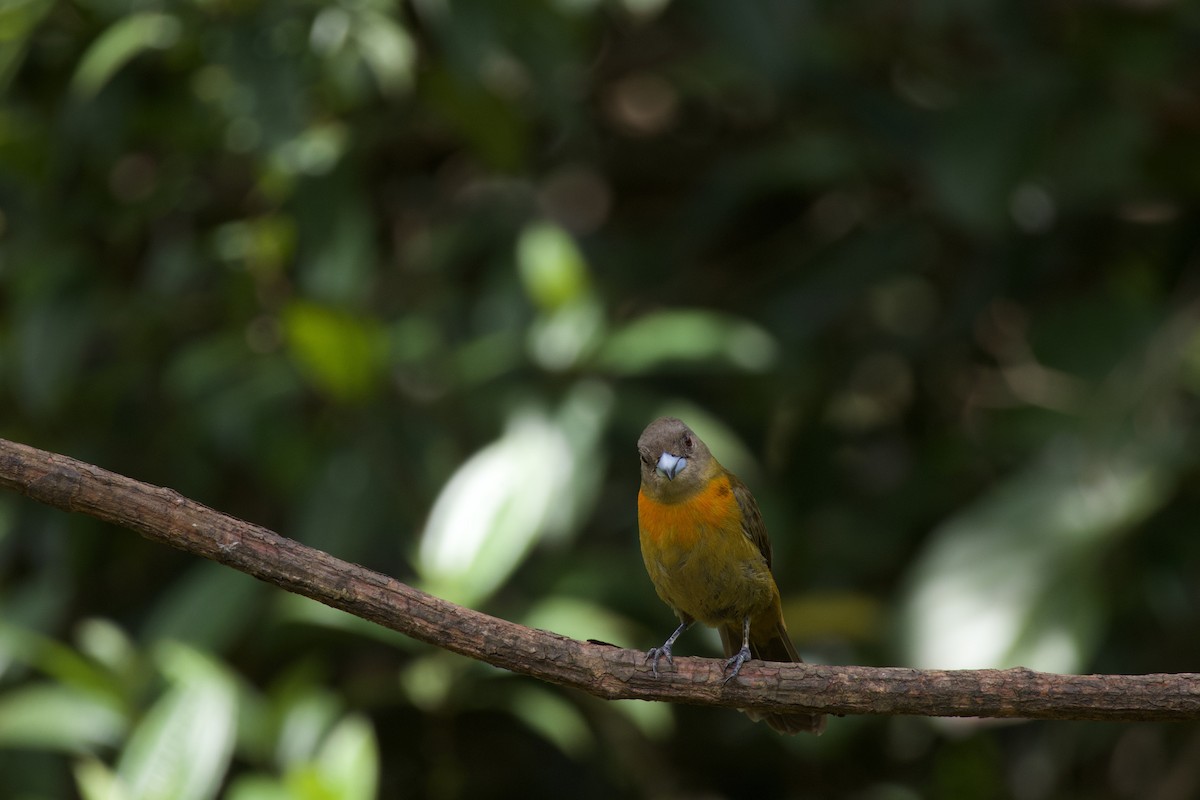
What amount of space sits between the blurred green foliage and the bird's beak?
56 centimetres

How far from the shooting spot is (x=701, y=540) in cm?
365

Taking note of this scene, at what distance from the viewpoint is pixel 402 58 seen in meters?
4.44

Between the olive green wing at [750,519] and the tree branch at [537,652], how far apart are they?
1097 mm

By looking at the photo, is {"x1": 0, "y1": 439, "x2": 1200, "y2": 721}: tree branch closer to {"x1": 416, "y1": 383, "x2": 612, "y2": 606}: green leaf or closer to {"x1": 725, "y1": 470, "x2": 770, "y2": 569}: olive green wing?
{"x1": 725, "y1": 470, "x2": 770, "y2": 569}: olive green wing

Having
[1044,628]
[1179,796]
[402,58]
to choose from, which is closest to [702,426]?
[1044,628]

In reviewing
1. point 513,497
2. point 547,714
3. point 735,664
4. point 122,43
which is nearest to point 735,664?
point 735,664

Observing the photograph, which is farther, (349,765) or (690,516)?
(690,516)

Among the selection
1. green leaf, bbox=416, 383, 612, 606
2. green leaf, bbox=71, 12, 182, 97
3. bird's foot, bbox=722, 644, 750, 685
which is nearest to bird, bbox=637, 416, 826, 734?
green leaf, bbox=416, 383, 612, 606

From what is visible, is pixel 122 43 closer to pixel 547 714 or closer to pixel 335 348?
pixel 335 348

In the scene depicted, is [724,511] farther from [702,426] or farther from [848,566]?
[848,566]

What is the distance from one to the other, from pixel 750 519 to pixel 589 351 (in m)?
1.06

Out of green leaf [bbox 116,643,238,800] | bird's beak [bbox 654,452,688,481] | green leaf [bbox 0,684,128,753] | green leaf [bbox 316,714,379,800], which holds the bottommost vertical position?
green leaf [bbox 0,684,128,753]

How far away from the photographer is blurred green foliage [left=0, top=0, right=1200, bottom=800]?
438 centimetres

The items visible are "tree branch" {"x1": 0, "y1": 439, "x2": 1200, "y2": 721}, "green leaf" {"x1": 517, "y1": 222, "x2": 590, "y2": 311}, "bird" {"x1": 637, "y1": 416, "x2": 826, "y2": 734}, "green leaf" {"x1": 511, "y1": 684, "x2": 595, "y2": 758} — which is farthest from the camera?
"green leaf" {"x1": 517, "y1": 222, "x2": 590, "y2": 311}
